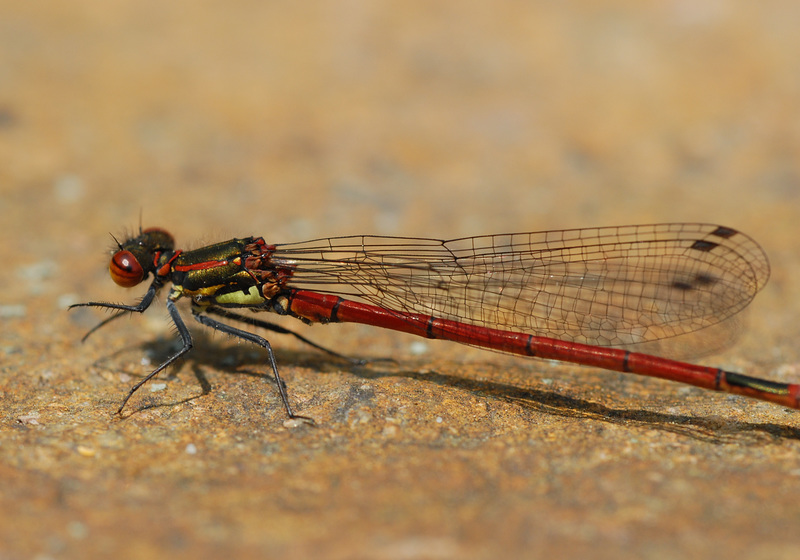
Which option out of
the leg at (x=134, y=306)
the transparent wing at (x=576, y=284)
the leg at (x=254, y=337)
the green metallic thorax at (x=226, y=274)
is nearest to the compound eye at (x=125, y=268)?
the leg at (x=134, y=306)

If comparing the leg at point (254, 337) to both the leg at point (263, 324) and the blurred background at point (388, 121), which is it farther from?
the blurred background at point (388, 121)

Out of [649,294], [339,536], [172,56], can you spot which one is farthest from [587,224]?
[172,56]

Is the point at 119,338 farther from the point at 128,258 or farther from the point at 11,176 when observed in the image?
the point at 11,176

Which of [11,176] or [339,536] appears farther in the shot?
[11,176]

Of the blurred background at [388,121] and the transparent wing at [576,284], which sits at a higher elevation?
the blurred background at [388,121]

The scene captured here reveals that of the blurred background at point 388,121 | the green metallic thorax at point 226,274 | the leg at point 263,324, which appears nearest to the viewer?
the green metallic thorax at point 226,274

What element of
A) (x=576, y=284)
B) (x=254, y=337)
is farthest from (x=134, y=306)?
(x=576, y=284)

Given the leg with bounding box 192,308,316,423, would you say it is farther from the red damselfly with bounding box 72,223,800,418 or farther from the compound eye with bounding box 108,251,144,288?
the compound eye with bounding box 108,251,144,288

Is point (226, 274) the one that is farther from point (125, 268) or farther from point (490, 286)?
point (490, 286)
